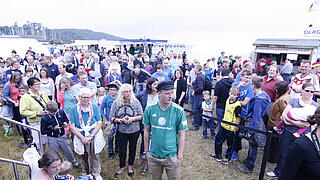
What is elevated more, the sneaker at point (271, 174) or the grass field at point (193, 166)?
the sneaker at point (271, 174)

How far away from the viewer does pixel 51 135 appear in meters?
3.38

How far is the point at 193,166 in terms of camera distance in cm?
402

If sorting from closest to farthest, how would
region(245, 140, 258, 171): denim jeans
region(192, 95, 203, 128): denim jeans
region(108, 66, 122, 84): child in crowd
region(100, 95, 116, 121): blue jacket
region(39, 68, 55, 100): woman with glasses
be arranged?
1. region(245, 140, 258, 171): denim jeans
2. region(100, 95, 116, 121): blue jacket
3. region(39, 68, 55, 100): woman with glasses
4. region(192, 95, 203, 128): denim jeans
5. region(108, 66, 122, 84): child in crowd

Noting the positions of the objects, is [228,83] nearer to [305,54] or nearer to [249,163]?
[249,163]

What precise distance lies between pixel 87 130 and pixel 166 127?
144cm

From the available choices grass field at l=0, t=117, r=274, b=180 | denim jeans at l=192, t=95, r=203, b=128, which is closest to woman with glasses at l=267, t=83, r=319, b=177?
grass field at l=0, t=117, r=274, b=180

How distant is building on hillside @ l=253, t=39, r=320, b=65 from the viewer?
40.5 ft

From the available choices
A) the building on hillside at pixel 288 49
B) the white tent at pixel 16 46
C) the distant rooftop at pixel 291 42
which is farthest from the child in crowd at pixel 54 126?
the white tent at pixel 16 46

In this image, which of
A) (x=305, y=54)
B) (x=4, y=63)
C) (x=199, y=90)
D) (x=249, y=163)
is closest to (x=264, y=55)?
(x=305, y=54)

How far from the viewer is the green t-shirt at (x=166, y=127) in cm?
252

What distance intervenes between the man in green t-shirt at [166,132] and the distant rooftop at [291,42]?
13.9 meters

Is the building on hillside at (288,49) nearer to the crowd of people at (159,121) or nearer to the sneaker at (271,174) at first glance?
the crowd of people at (159,121)

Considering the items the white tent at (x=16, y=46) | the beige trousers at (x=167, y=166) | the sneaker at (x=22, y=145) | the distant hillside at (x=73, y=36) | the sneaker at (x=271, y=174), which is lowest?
the sneaker at (x=22, y=145)

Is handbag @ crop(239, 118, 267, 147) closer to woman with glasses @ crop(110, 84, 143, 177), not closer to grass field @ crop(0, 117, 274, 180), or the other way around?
grass field @ crop(0, 117, 274, 180)
